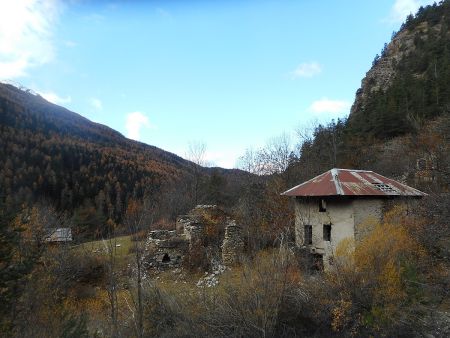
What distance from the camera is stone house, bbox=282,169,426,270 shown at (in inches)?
662

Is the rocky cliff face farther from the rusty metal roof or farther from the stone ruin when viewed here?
the stone ruin

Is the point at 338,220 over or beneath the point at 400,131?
beneath

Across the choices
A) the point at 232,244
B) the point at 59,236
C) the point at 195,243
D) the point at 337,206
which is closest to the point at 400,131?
the point at 337,206

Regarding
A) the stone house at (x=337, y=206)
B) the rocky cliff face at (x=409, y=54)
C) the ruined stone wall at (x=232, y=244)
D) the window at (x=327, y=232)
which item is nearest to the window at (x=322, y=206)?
the stone house at (x=337, y=206)

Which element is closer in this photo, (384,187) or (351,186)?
(351,186)

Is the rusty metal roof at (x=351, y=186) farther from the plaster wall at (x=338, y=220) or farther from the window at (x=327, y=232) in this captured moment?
the window at (x=327, y=232)

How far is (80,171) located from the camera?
57531 mm

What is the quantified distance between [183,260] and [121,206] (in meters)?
28.7

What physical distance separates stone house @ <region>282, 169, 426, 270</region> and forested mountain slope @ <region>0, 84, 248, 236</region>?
16.7 meters

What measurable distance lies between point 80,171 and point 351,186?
160 ft

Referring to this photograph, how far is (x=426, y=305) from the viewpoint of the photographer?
11.8 meters

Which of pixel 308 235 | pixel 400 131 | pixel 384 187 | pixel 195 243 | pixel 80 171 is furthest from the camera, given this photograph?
pixel 80 171

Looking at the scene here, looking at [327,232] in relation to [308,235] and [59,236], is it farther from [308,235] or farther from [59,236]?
[59,236]

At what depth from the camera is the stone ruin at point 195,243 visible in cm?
1906
